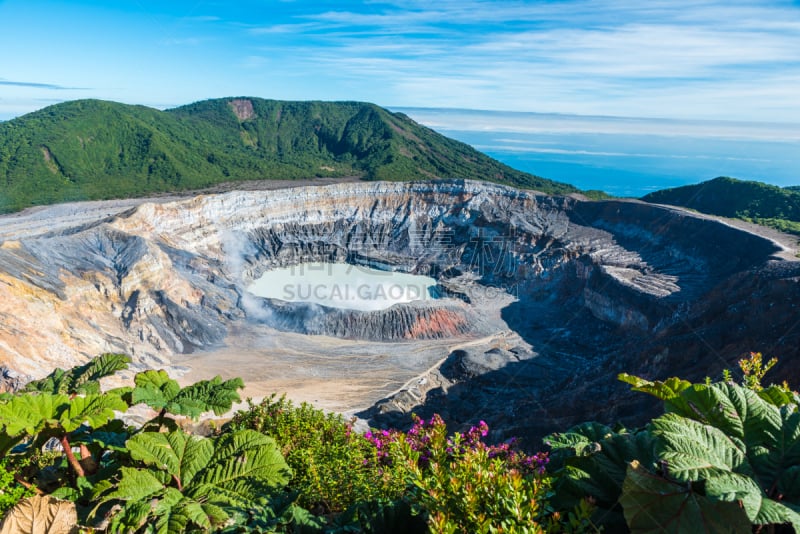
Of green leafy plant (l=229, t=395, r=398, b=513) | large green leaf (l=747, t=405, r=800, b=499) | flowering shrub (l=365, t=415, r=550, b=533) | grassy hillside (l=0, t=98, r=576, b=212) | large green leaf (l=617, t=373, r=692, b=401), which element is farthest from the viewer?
grassy hillside (l=0, t=98, r=576, b=212)

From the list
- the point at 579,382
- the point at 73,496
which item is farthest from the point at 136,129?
the point at 73,496

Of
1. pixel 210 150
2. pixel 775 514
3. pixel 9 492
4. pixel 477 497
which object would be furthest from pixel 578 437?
pixel 210 150

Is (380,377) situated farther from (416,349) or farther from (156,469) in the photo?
(156,469)

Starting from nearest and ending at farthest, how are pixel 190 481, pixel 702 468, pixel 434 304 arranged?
1. pixel 702 468
2. pixel 190 481
3. pixel 434 304

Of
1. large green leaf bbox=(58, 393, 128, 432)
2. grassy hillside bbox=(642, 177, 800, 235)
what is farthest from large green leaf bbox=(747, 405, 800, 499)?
grassy hillside bbox=(642, 177, 800, 235)

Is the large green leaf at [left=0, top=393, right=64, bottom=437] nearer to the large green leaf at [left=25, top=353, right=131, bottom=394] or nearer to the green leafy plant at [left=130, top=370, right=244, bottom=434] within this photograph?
the green leafy plant at [left=130, top=370, right=244, bottom=434]

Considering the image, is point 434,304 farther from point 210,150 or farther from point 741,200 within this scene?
point 210,150

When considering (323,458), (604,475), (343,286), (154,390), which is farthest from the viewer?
(343,286)
